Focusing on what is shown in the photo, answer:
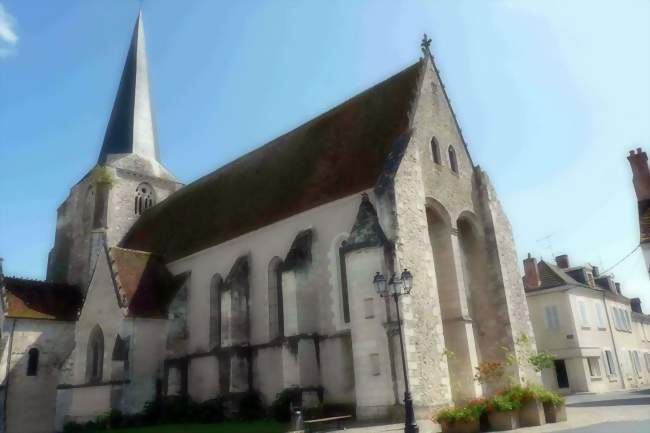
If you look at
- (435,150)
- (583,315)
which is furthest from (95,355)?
(583,315)

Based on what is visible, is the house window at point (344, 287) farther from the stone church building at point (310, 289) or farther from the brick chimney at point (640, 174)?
the brick chimney at point (640, 174)

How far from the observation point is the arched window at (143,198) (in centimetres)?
3187

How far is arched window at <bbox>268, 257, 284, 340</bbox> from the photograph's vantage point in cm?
1859

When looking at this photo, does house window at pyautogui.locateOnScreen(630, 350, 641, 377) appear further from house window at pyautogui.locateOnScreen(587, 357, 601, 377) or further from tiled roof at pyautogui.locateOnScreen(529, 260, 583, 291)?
tiled roof at pyautogui.locateOnScreen(529, 260, 583, 291)

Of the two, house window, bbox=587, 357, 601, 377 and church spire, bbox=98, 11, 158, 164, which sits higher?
church spire, bbox=98, 11, 158, 164

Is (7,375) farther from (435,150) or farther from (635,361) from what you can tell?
(635,361)

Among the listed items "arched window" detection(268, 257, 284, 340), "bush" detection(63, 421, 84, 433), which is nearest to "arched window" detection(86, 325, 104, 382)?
"bush" detection(63, 421, 84, 433)

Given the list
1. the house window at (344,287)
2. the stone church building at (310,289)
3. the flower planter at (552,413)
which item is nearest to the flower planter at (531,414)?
the flower planter at (552,413)

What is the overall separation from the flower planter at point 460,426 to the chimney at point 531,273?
21905 millimetres

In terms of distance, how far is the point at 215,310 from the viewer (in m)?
21.3

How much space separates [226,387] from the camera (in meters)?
18.4

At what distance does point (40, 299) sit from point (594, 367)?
30452 millimetres

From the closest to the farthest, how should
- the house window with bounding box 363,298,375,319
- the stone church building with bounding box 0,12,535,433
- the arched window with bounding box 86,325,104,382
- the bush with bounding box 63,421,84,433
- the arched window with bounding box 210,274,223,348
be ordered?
the house window with bounding box 363,298,375,319 → the stone church building with bounding box 0,12,535,433 → the bush with bounding box 63,421,84,433 → the arched window with bounding box 210,274,223,348 → the arched window with bounding box 86,325,104,382

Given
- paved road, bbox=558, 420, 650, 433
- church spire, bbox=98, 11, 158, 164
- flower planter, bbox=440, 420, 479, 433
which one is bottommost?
paved road, bbox=558, 420, 650, 433
